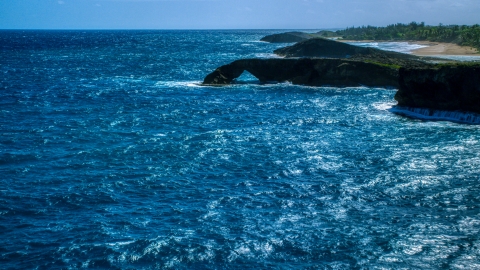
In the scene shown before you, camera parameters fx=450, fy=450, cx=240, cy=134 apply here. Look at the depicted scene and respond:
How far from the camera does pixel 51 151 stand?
41594 mm

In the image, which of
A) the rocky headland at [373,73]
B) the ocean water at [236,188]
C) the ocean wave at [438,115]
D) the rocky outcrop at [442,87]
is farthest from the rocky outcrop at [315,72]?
the ocean wave at [438,115]

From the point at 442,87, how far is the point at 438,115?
369 cm

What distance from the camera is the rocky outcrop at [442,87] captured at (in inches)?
2099

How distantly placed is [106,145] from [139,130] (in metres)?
6.53

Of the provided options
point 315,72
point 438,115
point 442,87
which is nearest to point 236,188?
point 438,115

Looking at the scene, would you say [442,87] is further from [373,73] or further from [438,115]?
[373,73]

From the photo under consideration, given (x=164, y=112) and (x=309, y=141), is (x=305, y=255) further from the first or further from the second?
(x=164, y=112)

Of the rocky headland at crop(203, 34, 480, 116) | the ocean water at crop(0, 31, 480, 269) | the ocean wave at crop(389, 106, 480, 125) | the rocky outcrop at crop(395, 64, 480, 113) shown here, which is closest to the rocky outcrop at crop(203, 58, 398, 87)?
the rocky headland at crop(203, 34, 480, 116)

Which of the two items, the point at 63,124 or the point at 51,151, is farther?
the point at 63,124

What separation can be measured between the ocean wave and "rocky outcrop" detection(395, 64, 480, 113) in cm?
80

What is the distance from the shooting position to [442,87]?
55.9 meters

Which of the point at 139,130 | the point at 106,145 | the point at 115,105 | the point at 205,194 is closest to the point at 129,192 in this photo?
the point at 205,194

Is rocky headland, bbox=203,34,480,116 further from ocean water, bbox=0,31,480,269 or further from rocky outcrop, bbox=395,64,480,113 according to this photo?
ocean water, bbox=0,31,480,269

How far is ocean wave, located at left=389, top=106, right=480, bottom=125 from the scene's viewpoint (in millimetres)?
52166
